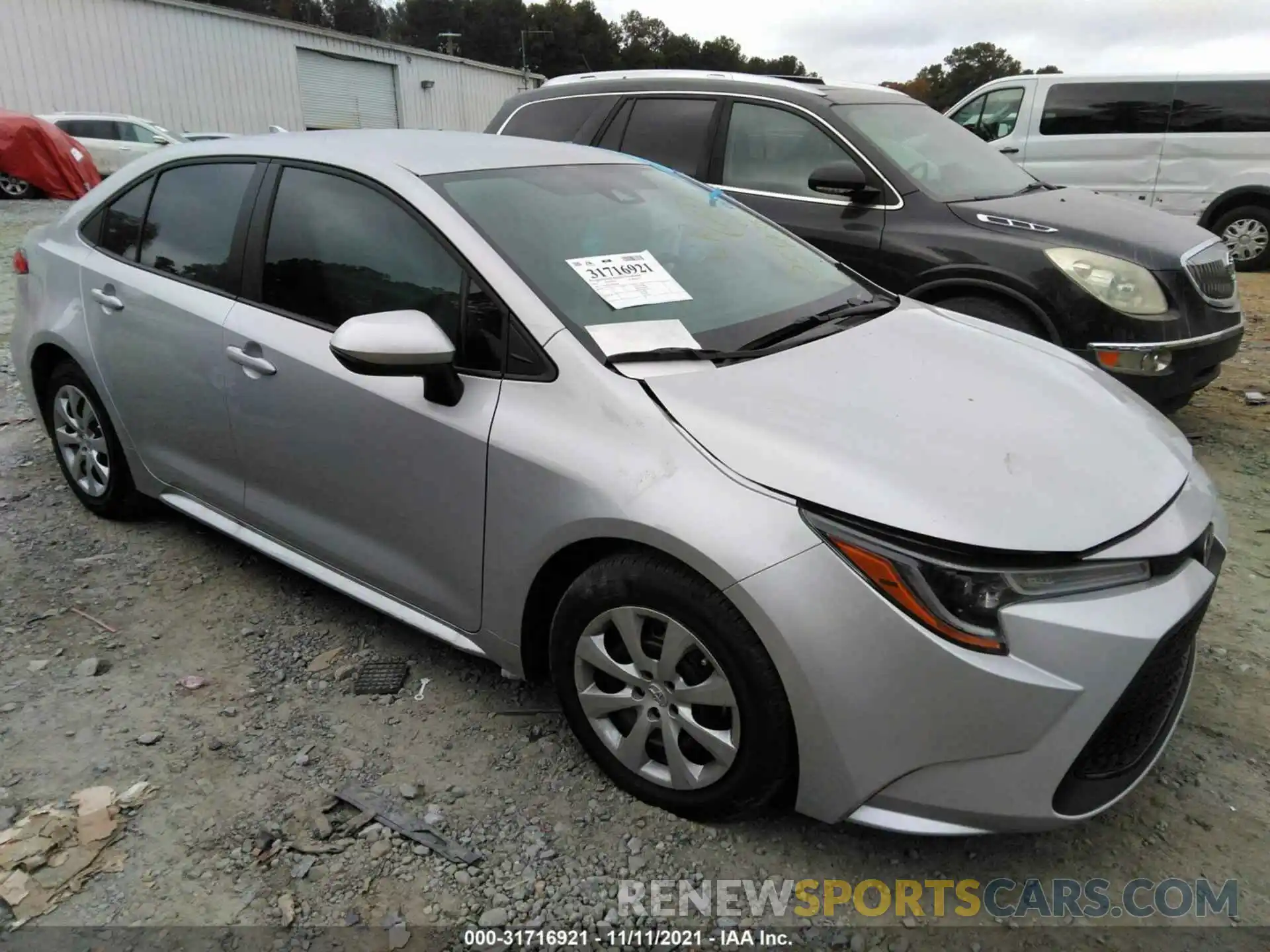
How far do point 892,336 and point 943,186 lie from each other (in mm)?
2462

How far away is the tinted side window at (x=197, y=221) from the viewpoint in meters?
3.01

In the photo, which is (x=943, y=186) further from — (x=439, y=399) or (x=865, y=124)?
(x=439, y=399)

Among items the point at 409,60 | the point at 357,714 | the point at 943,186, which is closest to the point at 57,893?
the point at 357,714

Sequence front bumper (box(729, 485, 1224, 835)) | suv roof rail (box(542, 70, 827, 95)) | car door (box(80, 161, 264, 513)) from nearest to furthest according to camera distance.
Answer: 1. front bumper (box(729, 485, 1224, 835))
2. car door (box(80, 161, 264, 513))
3. suv roof rail (box(542, 70, 827, 95))

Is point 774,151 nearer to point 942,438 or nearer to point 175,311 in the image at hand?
point 175,311

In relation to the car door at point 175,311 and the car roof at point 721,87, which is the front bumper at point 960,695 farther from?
the car roof at point 721,87

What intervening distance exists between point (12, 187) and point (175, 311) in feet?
51.1

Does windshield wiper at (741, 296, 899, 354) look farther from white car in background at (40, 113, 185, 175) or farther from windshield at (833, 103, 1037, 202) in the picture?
white car in background at (40, 113, 185, 175)

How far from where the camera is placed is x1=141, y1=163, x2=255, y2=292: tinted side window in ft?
9.87

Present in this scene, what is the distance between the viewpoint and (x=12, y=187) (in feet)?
49.5

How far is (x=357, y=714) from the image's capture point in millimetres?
2641

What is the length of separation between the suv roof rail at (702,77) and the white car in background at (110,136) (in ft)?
46.9

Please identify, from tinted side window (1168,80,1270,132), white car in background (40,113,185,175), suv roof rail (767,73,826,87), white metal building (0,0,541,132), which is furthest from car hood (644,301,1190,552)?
white metal building (0,0,541,132)

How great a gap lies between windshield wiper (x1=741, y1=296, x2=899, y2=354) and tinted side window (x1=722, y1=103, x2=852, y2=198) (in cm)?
207
